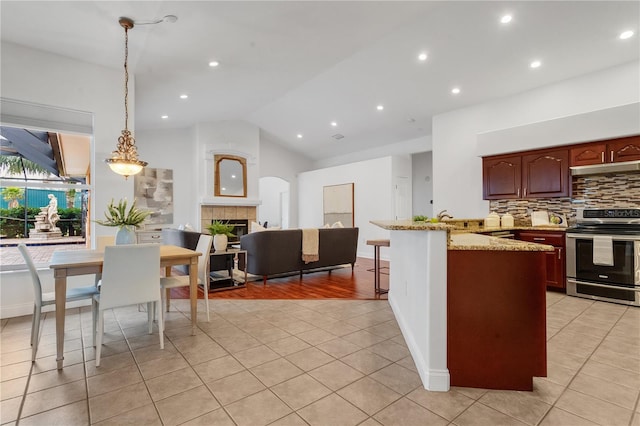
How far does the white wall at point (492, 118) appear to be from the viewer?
4379mm

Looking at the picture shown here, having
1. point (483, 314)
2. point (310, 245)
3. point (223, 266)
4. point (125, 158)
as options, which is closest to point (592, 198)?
point (483, 314)

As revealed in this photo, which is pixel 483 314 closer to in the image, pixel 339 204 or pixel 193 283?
pixel 193 283

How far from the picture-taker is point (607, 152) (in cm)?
416

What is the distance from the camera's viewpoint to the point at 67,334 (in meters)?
3.03

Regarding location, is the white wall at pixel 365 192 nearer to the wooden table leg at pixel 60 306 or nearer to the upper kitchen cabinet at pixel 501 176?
the upper kitchen cabinet at pixel 501 176

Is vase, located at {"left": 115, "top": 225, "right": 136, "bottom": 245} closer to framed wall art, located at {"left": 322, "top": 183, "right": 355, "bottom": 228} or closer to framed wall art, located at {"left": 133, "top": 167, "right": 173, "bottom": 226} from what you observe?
framed wall art, located at {"left": 133, "top": 167, "right": 173, "bottom": 226}

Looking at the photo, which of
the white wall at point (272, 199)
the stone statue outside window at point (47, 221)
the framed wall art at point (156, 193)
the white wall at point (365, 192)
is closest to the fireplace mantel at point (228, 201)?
the framed wall art at point (156, 193)

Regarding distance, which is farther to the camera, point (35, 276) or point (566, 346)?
point (566, 346)

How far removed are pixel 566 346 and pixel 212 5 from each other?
4558 mm

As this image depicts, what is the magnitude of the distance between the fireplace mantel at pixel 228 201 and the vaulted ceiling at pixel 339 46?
7.01 feet

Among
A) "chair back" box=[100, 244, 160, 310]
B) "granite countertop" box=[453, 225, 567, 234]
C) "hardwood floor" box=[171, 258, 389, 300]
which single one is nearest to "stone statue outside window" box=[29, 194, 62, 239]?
"hardwood floor" box=[171, 258, 389, 300]

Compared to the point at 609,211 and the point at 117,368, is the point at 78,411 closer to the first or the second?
the point at 117,368

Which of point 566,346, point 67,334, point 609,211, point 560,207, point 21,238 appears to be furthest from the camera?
point 560,207

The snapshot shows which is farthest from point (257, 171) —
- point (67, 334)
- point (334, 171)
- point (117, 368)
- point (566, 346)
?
point (566, 346)
